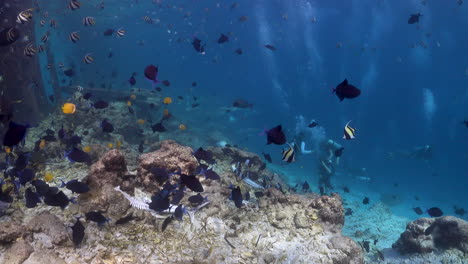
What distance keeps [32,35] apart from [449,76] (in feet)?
230

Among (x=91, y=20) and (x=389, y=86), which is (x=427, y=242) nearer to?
(x=91, y=20)

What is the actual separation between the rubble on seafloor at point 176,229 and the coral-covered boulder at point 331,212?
0.9 inches

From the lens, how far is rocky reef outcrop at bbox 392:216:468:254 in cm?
862

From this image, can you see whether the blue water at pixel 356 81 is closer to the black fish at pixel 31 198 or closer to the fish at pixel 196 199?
the fish at pixel 196 199

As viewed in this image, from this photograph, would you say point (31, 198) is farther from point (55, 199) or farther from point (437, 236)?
point (437, 236)

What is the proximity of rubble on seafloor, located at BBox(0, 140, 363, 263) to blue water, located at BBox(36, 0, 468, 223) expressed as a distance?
1811 centimetres

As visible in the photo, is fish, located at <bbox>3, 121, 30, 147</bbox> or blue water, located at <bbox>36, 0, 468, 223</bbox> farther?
blue water, located at <bbox>36, 0, 468, 223</bbox>

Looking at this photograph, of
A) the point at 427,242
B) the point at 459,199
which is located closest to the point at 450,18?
the point at 459,199

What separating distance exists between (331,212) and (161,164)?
13.1 feet

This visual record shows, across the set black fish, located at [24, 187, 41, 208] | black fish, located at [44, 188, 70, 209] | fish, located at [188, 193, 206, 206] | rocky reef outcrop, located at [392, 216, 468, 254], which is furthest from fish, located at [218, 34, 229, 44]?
rocky reef outcrop, located at [392, 216, 468, 254]

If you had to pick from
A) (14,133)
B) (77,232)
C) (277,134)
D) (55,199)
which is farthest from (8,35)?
(277,134)

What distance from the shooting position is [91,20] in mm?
11430

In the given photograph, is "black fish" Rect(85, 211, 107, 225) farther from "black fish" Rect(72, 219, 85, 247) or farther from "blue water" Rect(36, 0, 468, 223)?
"blue water" Rect(36, 0, 468, 223)

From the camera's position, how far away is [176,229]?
18.2 ft
